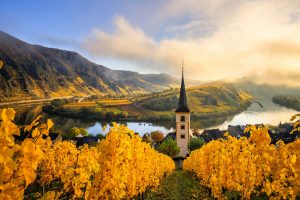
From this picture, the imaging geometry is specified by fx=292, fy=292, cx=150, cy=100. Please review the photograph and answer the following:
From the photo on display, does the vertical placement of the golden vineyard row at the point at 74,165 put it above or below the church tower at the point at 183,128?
above

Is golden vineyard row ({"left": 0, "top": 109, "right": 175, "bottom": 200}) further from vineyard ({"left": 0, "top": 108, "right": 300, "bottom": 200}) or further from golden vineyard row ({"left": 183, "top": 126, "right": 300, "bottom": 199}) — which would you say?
golden vineyard row ({"left": 183, "top": 126, "right": 300, "bottom": 199})

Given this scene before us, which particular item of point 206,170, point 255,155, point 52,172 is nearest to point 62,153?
point 52,172

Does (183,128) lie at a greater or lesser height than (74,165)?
lesser

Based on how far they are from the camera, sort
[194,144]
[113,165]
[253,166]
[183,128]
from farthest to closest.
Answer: [183,128]
[194,144]
[253,166]
[113,165]

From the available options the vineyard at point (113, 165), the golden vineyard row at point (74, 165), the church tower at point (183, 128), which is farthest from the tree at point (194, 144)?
the golden vineyard row at point (74, 165)

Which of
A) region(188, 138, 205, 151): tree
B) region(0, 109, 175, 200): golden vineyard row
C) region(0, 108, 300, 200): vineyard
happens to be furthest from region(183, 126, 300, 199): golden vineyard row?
region(188, 138, 205, 151): tree

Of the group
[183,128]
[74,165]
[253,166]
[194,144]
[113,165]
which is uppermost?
[113,165]

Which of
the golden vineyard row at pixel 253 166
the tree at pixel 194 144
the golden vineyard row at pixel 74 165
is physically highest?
the golden vineyard row at pixel 74 165

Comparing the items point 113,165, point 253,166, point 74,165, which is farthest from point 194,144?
point 113,165

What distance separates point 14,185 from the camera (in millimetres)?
4812

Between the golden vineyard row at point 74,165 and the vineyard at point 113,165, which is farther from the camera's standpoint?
the vineyard at point 113,165

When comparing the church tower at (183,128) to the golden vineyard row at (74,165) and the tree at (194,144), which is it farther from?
the golden vineyard row at (74,165)

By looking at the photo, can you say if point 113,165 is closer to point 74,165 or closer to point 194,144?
point 74,165

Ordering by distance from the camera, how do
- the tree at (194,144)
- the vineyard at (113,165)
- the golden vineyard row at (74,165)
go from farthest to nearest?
1. the tree at (194,144)
2. the vineyard at (113,165)
3. the golden vineyard row at (74,165)
